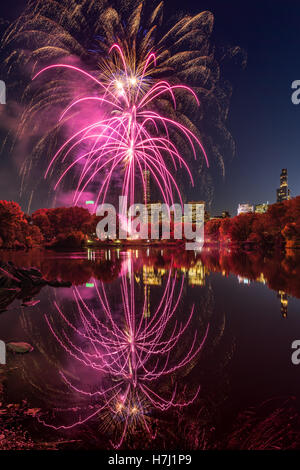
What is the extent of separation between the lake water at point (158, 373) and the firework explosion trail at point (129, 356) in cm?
2

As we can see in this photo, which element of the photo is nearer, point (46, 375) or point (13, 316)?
point (46, 375)

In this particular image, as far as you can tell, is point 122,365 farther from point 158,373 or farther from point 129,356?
point 158,373

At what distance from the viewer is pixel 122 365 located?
16.4 ft

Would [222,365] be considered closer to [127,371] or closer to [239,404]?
[239,404]

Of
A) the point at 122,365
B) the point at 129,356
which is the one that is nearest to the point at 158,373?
the point at 122,365

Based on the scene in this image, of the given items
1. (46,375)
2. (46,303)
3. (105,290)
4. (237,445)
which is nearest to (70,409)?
(46,375)

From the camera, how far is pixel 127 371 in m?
4.76

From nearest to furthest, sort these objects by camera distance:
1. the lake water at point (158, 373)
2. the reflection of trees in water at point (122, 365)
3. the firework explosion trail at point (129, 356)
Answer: the lake water at point (158, 373), the reflection of trees in water at point (122, 365), the firework explosion trail at point (129, 356)

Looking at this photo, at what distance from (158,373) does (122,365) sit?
73cm

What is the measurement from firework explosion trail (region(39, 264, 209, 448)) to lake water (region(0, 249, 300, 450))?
0.02 m

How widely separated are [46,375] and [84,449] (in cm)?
186

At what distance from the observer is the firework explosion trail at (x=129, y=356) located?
3.70 metres

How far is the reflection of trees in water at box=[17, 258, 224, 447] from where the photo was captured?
11.6ft
